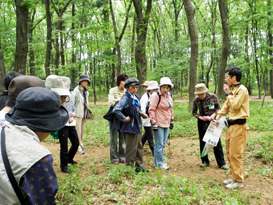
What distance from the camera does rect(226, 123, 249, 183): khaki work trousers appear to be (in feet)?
12.9

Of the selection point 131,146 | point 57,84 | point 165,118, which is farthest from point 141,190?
point 57,84

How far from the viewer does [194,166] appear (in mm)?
5402

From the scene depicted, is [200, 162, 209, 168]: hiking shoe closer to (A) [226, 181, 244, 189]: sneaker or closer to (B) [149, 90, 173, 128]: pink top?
(A) [226, 181, 244, 189]: sneaker

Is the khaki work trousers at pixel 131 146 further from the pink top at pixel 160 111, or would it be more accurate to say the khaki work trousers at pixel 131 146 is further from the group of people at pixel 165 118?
the pink top at pixel 160 111

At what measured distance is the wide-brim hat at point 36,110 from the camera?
4.31 feet

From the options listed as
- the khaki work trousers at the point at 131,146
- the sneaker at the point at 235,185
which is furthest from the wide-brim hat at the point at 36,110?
the sneaker at the point at 235,185

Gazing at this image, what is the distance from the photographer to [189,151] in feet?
21.5

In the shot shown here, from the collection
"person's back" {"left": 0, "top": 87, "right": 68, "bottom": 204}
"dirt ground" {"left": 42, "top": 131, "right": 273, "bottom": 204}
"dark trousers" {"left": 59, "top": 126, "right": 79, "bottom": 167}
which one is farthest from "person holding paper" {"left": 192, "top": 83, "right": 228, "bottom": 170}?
"person's back" {"left": 0, "top": 87, "right": 68, "bottom": 204}

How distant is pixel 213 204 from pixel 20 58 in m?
8.06

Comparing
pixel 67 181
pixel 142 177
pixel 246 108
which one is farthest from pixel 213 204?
pixel 67 181

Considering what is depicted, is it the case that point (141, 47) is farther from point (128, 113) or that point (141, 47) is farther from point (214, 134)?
point (214, 134)

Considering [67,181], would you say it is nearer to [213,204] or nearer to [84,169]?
[84,169]

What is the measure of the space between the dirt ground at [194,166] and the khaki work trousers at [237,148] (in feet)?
1.20

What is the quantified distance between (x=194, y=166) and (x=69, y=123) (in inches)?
139
